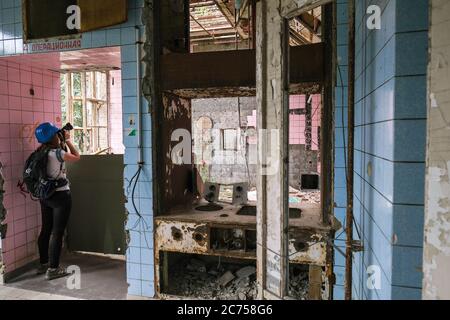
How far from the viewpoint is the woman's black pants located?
3053mm

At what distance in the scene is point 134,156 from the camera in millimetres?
2650

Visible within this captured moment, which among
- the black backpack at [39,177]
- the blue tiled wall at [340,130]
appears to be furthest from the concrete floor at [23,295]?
the blue tiled wall at [340,130]

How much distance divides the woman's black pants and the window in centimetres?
446

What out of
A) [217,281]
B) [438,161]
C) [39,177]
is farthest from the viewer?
[39,177]

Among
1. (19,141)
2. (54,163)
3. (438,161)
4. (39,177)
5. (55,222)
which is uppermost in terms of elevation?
(19,141)

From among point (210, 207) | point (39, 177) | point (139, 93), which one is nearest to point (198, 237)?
point (210, 207)

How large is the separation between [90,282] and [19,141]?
1.64m

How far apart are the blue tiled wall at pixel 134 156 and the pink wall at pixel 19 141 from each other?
102 centimetres

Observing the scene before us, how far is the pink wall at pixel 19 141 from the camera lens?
308 cm

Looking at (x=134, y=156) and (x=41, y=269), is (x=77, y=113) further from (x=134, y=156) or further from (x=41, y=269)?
(x=134, y=156)

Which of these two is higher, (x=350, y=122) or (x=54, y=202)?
(x=350, y=122)

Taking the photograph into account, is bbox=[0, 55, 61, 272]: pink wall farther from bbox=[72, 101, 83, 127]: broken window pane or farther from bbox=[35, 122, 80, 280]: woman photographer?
bbox=[72, 101, 83, 127]: broken window pane

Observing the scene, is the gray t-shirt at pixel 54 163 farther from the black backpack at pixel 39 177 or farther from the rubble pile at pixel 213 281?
the rubble pile at pixel 213 281
